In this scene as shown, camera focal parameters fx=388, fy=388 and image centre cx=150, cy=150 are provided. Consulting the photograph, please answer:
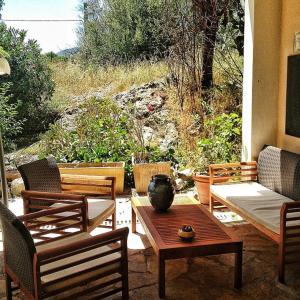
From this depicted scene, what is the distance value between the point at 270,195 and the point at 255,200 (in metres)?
0.23

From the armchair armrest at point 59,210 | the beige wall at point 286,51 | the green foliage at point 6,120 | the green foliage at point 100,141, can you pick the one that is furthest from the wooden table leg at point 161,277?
the green foliage at point 6,120

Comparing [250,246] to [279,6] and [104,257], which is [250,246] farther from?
[279,6]

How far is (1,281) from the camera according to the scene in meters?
2.86

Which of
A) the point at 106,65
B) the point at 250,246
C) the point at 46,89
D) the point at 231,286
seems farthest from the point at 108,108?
the point at 231,286

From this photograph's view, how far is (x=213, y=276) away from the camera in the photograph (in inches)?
115

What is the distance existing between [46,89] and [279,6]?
15.5 feet

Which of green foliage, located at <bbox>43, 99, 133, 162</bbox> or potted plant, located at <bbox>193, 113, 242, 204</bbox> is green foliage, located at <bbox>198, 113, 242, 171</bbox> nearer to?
potted plant, located at <bbox>193, 113, 242, 204</bbox>

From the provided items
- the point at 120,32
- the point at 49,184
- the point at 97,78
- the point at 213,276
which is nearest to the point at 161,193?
the point at 213,276

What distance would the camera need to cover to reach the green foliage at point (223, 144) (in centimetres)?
496

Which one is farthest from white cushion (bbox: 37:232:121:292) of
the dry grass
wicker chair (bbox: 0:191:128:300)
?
the dry grass

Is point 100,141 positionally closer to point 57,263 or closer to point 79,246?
point 57,263

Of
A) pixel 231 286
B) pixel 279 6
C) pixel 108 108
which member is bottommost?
pixel 231 286

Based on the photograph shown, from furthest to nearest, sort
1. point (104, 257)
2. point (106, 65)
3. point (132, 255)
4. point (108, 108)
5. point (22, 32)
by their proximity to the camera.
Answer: point (106, 65)
point (22, 32)
point (108, 108)
point (132, 255)
point (104, 257)

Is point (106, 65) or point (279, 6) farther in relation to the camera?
point (106, 65)
